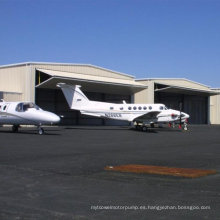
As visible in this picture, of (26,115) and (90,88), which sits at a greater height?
(90,88)

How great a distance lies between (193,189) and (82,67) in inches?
1562

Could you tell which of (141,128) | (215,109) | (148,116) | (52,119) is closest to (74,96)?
(141,128)

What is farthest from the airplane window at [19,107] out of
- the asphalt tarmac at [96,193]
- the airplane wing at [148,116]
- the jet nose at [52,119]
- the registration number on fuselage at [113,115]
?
the asphalt tarmac at [96,193]

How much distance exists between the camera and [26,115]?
84.7 ft

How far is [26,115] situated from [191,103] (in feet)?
158

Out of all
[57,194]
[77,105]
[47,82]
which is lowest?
[57,194]

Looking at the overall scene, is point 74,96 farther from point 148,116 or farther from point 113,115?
point 148,116

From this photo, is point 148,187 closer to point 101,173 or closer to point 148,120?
point 101,173

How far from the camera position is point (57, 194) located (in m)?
7.35

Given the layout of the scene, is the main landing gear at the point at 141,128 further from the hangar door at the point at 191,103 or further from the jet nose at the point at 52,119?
the hangar door at the point at 191,103

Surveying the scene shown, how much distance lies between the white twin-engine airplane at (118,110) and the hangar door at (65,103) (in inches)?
490

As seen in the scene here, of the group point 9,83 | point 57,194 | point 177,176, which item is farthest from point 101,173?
point 9,83

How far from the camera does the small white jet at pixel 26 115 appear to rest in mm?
25250

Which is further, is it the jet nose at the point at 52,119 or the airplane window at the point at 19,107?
the airplane window at the point at 19,107
